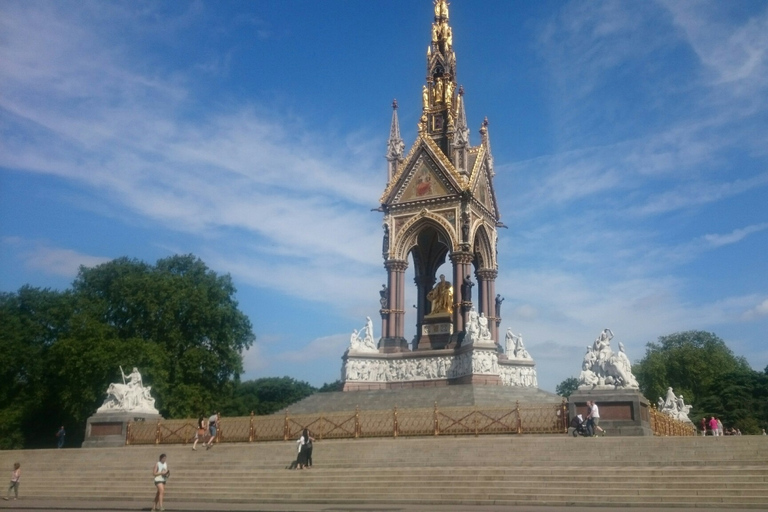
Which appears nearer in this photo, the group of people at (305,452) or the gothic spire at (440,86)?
the group of people at (305,452)

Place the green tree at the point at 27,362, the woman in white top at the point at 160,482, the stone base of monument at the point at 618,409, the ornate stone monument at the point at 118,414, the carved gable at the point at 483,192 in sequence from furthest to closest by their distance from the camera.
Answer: the green tree at the point at 27,362 < the carved gable at the point at 483,192 < the ornate stone monument at the point at 118,414 < the stone base of monument at the point at 618,409 < the woman in white top at the point at 160,482

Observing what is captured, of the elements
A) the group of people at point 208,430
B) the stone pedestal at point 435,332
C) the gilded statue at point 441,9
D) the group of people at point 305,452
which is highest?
the gilded statue at point 441,9

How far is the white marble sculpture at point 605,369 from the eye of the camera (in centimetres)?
2178

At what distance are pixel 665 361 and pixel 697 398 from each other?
5.01 m

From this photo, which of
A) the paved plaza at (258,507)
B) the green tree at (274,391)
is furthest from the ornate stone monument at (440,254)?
the green tree at (274,391)

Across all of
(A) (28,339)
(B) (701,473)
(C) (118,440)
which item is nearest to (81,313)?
(A) (28,339)

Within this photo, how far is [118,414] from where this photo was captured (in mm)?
27469

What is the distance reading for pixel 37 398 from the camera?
40.9 metres

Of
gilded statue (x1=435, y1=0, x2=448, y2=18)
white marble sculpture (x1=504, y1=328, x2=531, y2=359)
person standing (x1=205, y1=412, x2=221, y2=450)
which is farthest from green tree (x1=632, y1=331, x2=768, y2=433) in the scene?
person standing (x1=205, y1=412, x2=221, y2=450)

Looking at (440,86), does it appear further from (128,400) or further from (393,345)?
(128,400)

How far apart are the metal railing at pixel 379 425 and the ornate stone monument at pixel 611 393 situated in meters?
0.89

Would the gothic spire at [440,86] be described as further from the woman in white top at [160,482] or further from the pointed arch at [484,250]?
the woman in white top at [160,482]

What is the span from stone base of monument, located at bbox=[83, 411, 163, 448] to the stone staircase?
2.71 m

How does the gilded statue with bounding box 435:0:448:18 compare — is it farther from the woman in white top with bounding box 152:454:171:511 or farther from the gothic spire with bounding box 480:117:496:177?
the woman in white top with bounding box 152:454:171:511
